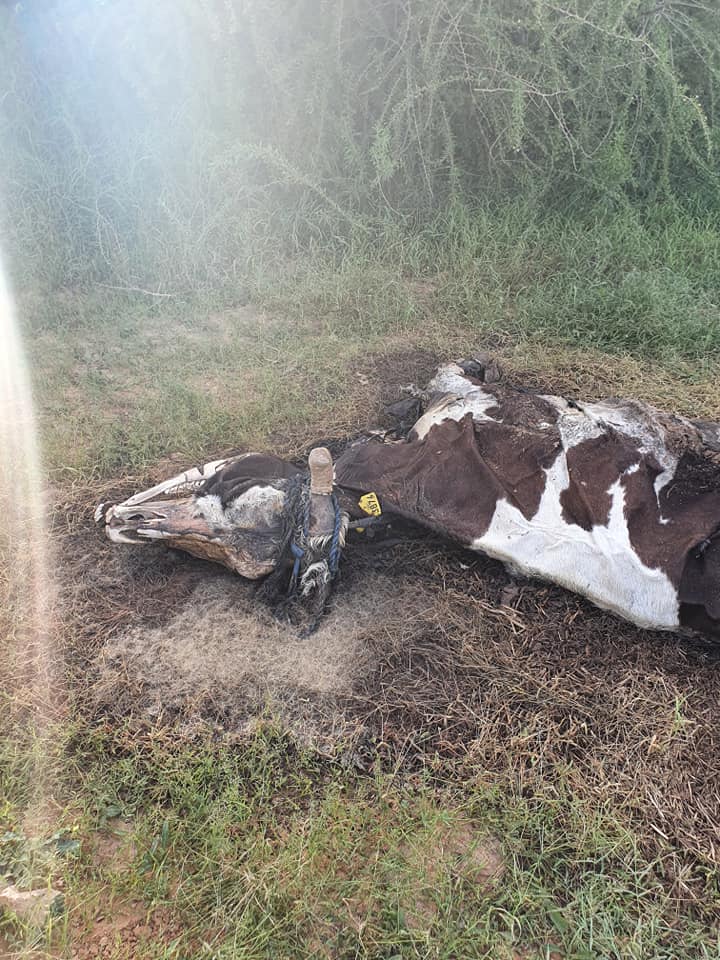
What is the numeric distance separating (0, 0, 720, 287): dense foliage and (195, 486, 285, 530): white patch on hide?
2446mm

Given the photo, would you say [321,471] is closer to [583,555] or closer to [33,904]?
[583,555]

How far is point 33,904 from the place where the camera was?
71.4 inches

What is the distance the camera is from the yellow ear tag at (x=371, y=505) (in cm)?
273

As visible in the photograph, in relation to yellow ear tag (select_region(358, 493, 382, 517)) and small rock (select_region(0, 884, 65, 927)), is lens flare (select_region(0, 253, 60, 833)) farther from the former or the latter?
yellow ear tag (select_region(358, 493, 382, 517))

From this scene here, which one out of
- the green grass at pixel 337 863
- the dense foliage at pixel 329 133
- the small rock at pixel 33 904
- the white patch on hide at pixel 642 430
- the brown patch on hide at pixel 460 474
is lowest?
the green grass at pixel 337 863

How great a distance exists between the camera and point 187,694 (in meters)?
Result: 2.35

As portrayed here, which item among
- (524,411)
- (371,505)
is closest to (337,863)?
(371,505)

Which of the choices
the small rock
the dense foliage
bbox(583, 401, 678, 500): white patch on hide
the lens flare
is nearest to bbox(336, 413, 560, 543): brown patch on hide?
bbox(583, 401, 678, 500): white patch on hide

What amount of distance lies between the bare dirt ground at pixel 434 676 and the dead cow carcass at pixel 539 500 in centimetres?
16

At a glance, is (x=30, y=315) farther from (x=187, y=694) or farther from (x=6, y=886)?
(x=6, y=886)

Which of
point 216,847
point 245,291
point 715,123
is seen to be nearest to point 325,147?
point 245,291

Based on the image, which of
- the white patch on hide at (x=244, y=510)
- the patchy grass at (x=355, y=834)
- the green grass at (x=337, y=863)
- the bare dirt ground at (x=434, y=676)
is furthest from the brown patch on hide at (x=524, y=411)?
the green grass at (x=337, y=863)

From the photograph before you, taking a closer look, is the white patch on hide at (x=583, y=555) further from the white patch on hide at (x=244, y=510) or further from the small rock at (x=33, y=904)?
the small rock at (x=33, y=904)

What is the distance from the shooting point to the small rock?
5.86 feet
